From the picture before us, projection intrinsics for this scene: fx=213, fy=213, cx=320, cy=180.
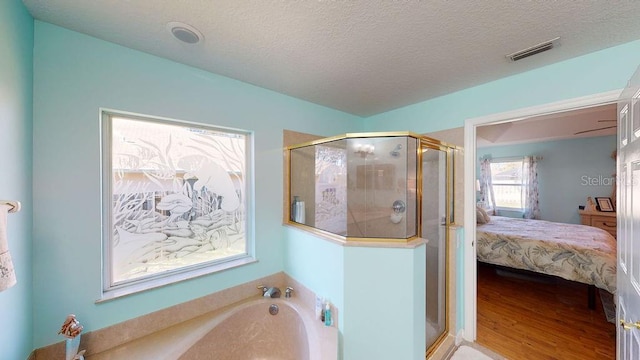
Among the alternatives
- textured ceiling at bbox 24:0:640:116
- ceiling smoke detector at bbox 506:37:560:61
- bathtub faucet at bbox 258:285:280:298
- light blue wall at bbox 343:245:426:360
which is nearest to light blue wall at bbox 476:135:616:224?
textured ceiling at bbox 24:0:640:116

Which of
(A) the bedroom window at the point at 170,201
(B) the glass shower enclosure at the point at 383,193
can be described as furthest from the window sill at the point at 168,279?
(B) the glass shower enclosure at the point at 383,193

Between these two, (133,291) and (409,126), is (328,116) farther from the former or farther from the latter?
(133,291)

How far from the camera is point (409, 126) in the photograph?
2.38 m

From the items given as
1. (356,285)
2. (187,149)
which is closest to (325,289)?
(356,285)

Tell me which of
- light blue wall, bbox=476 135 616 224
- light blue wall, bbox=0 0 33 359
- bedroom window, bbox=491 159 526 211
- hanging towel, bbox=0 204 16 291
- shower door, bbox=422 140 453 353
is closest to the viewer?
hanging towel, bbox=0 204 16 291

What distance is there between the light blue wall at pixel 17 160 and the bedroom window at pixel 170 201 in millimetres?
305

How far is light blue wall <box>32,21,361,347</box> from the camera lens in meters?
1.17

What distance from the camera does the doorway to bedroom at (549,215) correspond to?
1.87m

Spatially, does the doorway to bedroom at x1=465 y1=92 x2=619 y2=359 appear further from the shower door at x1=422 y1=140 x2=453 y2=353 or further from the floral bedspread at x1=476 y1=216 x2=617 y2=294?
the floral bedspread at x1=476 y1=216 x2=617 y2=294

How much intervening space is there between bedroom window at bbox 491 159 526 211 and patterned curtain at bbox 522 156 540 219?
0.26 feet

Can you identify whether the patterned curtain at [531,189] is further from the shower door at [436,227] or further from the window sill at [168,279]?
the window sill at [168,279]

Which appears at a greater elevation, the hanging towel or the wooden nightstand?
the hanging towel

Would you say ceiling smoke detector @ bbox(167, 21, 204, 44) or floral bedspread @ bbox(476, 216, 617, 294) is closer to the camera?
ceiling smoke detector @ bbox(167, 21, 204, 44)

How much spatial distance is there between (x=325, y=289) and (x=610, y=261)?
2.98 m
